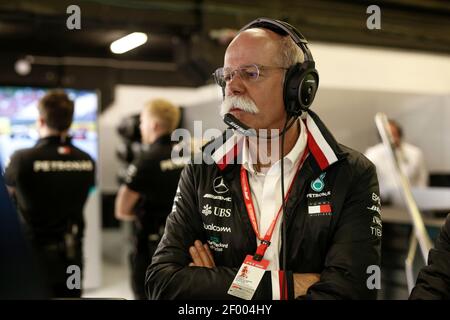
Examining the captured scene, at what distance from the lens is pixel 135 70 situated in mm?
7992

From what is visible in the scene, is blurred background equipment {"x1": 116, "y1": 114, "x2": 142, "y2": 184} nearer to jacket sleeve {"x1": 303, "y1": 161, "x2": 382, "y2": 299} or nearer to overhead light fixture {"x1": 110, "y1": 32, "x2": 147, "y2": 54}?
overhead light fixture {"x1": 110, "y1": 32, "x2": 147, "y2": 54}

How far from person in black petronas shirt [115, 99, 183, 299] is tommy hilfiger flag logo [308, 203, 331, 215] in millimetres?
1445

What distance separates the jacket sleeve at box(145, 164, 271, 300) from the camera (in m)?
1.26

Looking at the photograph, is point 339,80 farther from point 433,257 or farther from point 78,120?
point 433,257

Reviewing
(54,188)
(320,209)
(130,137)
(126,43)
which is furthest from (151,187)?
(320,209)

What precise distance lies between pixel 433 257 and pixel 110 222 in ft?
22.8

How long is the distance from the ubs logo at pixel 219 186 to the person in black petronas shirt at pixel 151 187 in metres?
1.29

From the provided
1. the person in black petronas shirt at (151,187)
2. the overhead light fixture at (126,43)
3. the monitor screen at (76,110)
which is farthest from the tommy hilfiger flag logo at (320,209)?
the monitor screen at (76,110)

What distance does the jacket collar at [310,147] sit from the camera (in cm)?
135

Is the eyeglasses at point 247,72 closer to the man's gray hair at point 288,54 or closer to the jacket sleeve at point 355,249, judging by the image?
the man's gray hair at point 288,54

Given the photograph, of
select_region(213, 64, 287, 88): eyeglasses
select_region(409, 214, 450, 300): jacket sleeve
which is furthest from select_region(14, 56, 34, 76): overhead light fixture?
select_region(409, 214, 450, 300): jacket sleeve

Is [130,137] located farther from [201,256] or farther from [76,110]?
[201,256]

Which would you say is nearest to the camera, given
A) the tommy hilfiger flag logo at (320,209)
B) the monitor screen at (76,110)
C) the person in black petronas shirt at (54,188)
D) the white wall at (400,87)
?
the tommy hilfiger flag logo at (320,209)

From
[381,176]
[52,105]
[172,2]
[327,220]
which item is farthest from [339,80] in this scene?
[327,220]
